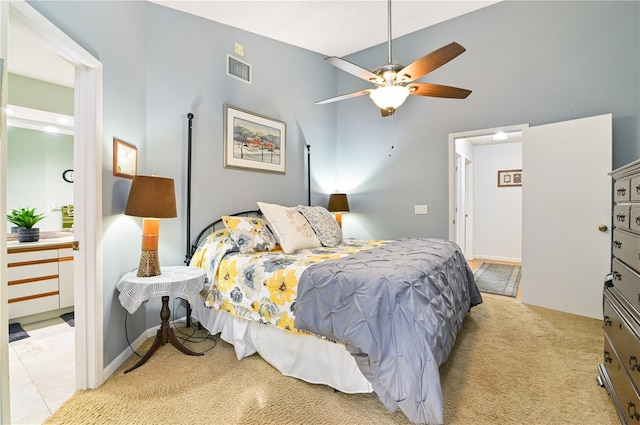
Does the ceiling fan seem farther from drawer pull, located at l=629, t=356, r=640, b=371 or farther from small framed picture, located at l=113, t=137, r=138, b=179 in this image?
A: drawer pull, located at l=629, t=356, r=640, b=371

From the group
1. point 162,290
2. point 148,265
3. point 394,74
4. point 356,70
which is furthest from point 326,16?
point 162,290

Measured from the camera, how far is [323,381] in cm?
182

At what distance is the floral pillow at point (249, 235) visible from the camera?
2.50 metres

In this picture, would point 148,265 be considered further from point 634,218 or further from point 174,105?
point 634,218

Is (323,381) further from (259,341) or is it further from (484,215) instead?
(484,215)

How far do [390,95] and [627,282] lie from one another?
1734 mm

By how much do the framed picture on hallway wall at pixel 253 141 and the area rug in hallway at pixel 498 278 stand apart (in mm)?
3256

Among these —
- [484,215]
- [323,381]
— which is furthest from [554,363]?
[484,215]

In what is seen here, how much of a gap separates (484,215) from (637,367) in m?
5.68

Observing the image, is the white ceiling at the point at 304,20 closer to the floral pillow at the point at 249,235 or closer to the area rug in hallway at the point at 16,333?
the floral pillow at the point at 249,235

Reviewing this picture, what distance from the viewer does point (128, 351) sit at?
2.22 metres

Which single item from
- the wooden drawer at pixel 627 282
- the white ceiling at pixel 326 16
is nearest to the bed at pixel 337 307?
the wooden drawer at pixel 627 282

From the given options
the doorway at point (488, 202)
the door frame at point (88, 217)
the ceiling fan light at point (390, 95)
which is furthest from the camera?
the doorway at point (488, 202)

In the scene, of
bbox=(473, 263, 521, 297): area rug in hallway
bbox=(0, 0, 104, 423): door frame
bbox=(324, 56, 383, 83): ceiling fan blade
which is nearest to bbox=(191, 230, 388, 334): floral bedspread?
bbox=(0, 0, 104, 423): door frame
